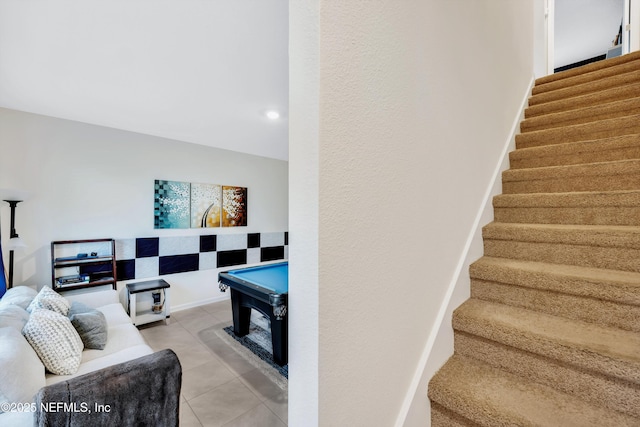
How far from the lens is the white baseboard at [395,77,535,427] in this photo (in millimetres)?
946

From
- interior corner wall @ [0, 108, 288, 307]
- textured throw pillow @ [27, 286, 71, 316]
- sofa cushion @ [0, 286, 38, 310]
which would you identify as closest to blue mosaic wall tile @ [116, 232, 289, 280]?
interior corner wall @ [0, 108, 288, 307]

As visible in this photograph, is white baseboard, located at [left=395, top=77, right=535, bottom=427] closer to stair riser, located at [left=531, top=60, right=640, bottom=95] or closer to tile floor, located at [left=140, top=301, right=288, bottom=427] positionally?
tile floor, located at [left=140, top=301, right=288, bottom=427]

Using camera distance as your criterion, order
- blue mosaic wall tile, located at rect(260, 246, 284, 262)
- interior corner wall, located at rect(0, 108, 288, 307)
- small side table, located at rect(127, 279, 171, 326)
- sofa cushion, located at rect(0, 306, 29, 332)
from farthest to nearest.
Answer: blue mosaic wall tile, located at rect(260, 246, 284, 262) < small side table, located at rect(127, 279, 171, 326) < interior corner wall, located at rect(0, 108, 288, 307) < sofa cushion, located at rect(0, 306, 29, 332)

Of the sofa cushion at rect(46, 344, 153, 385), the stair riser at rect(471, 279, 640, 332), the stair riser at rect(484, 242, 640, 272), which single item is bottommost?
the sofa cushion at rect(46, 344, 153, 385)

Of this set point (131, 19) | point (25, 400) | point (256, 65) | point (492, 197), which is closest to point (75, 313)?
point (25, 400)

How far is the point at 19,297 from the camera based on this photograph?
1.99 m

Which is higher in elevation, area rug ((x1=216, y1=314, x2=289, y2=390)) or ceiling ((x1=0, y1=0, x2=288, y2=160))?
ceiling ((x1=0, y1=0, x2=288, y2=160))

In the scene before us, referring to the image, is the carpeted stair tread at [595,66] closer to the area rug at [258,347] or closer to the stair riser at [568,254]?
the stair riser at [568,254]

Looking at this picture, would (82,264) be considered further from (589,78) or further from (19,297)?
(589,78)

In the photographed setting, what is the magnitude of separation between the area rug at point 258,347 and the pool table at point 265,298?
7 centimetres

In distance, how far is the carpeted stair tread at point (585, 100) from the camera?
6.36 feet

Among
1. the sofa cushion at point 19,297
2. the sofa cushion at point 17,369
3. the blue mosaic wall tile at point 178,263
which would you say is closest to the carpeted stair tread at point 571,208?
the sofa cushion at point 17,369

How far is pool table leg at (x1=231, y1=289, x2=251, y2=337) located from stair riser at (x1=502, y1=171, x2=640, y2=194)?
266cm

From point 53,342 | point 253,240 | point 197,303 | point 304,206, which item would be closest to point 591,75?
point 304,206
